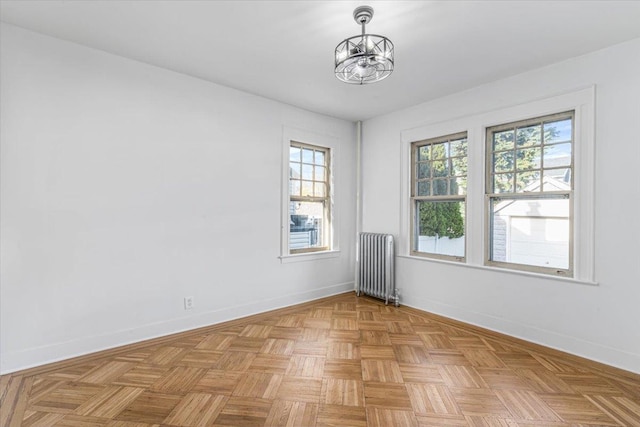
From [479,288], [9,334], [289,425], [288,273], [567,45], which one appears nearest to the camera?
[289,425]

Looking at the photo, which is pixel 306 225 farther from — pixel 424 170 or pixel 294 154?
pixel 424 170

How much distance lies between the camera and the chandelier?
77.4 inches

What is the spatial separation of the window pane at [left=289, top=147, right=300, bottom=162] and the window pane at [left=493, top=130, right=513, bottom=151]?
235 centimetres

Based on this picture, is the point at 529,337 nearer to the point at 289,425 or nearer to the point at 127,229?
the point at 289,425

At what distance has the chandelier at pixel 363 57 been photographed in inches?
77.4

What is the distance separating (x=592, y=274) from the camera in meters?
2.63

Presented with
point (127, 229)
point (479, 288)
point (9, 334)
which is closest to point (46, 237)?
point (127, 229)

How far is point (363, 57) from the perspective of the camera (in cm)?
199

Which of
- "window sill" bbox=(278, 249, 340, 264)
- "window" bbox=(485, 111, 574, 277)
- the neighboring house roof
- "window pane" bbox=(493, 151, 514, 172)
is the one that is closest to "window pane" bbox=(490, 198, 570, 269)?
"window" bbox=(485, 111, 574, 277)

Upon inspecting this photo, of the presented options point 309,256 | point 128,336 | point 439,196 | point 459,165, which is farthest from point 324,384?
point 459,165

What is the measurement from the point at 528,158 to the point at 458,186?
762 mm

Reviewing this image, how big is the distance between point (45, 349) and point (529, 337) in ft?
13.9

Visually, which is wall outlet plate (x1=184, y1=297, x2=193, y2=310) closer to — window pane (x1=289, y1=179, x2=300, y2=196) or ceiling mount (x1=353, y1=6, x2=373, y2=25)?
window pane (x1=289, y1=179, x2=300, y2=196)

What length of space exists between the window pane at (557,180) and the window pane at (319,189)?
2.60m
